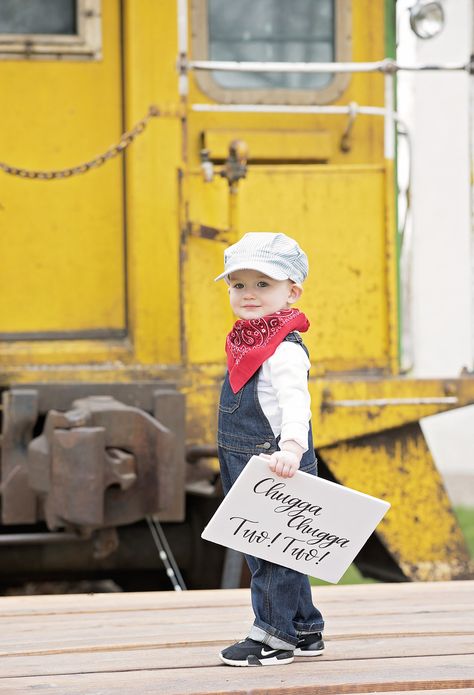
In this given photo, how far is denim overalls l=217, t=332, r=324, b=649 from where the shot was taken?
2871mm

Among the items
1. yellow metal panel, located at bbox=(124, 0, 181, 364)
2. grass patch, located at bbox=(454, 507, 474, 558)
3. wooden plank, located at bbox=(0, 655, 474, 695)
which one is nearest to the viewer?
wooden plank, located at bbox=(0, 655, 474, 695)

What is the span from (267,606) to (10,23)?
116 inches

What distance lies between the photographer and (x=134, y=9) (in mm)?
4910

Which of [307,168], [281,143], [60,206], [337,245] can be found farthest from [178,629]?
[281,143]

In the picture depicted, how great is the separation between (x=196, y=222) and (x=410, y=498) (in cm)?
127

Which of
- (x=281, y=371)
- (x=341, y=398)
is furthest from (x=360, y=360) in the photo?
(x=281, y=371)

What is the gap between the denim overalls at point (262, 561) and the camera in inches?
113

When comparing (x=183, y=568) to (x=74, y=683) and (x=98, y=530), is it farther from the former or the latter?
(x=74, y=683)

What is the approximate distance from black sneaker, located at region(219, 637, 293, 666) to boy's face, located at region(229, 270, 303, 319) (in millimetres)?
705

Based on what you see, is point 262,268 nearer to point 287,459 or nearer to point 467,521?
point 287,459

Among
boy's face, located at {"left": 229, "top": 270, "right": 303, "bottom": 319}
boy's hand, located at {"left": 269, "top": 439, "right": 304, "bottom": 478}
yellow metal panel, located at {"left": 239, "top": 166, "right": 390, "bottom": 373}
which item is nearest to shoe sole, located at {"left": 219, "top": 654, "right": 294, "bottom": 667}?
boy's hand, located at {"left": 269, "top": 439, "right": 304, "bottom": 478}

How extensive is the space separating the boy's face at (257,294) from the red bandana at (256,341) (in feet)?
0.05

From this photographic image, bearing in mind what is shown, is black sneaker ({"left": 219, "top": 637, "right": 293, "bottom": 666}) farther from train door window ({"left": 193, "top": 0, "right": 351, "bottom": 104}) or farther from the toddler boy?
train door window ({"left": 193, "top": 0, "right": 351, "bottom": 104})

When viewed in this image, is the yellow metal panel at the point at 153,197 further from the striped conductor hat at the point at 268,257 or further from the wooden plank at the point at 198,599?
the striped conductor hat at the point at 268,257
